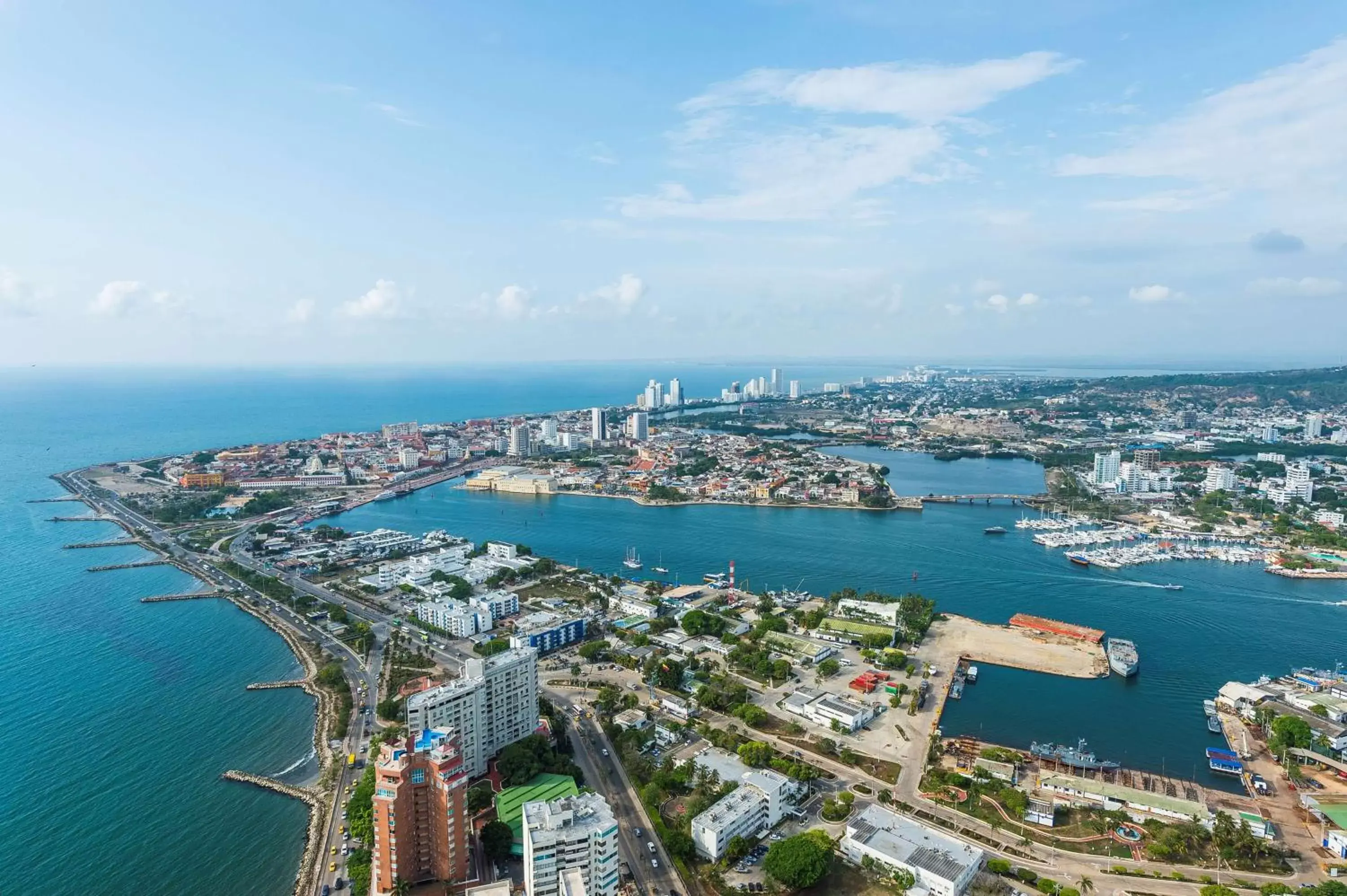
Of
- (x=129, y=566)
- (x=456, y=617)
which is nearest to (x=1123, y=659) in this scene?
(x=456, y=617)

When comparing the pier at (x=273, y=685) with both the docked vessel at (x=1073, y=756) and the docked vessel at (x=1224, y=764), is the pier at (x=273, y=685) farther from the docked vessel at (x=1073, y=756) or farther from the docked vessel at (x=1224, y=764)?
the docked vessel at (x=1224, y=764)

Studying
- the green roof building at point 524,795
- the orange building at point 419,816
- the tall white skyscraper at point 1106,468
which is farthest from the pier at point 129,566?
the tall white skyscraper at point 1106,468

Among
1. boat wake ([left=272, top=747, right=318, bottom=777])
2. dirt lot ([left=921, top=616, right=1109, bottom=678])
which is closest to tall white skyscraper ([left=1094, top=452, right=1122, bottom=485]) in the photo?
dirt lot ([left=921, top=616, right=1109, bottom=678])

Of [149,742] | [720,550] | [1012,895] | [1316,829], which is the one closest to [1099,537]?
[720,550]

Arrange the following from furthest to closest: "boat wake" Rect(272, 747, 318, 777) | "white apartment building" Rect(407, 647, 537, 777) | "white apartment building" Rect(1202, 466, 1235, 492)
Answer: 1. "white apartment building" Rect(1202, 466, 1235, 492)
2. "boat wake" Rect(272, 747, 318, 777)
3. "white apartment building" Rect(407, 647, 537, 777)

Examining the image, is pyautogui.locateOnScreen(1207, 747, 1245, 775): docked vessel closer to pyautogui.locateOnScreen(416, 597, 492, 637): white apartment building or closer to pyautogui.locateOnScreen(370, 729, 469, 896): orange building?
pyautogui.locateOnScreen(370, 729, 469, 896): orange building
